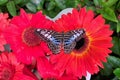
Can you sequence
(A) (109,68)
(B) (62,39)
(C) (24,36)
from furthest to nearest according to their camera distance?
(A) (109,68) < (C) (24,36) < (B) (62,39)

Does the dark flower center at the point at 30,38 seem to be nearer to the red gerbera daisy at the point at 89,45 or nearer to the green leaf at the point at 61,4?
the red gerbera daisy at the point at 89,45

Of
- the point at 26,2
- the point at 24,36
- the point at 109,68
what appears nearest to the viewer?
the point at 24,36

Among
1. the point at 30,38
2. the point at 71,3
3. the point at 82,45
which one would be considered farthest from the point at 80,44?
the point at 71,3

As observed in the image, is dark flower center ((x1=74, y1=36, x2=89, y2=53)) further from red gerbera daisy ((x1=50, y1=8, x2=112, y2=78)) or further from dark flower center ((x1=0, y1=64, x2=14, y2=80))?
dark flower center ((x1=0, y1=64, x2=14, y2=80))

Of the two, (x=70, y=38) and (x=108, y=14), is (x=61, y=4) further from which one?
(x=70, y=38)

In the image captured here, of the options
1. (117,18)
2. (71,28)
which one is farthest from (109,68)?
(71,28)

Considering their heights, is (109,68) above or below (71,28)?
below

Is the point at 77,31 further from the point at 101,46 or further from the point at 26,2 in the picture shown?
the point at 26,2

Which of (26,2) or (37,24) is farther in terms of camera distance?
(26,2)
